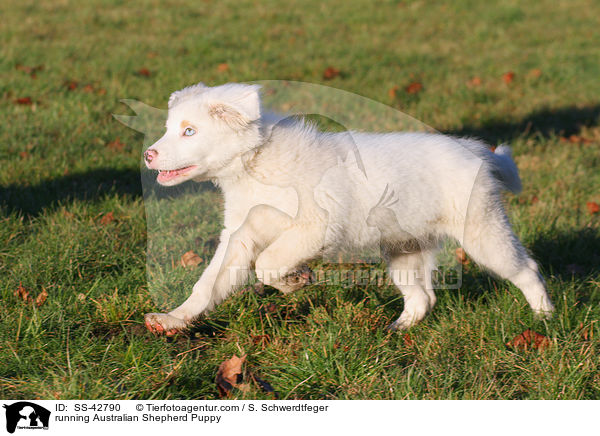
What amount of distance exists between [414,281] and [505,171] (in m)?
0.76

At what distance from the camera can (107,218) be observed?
413 cm

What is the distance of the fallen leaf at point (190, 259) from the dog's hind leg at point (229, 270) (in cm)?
59

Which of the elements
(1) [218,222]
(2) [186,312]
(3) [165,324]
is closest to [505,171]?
(1) [218,222]

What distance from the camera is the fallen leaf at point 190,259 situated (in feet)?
11.8

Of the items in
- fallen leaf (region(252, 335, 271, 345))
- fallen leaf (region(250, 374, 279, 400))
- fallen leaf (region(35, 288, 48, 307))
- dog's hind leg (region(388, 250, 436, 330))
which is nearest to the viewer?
fallen leaf (region(250, 374, 279, 400))

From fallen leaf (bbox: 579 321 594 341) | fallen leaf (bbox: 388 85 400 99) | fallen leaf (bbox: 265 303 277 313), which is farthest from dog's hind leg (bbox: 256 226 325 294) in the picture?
fallen leaf (bbox: 388 85 400 99)

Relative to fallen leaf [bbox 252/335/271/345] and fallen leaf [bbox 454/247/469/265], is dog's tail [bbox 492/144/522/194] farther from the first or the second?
fallen leaf [bbox 252/335/271/345]

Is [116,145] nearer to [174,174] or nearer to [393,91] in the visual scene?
[174,174]

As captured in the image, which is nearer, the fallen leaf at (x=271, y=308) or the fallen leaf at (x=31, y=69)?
the fallen leaf at (x=271, y=308)

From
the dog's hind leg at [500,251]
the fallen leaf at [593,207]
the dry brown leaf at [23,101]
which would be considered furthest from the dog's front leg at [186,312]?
the dry brown leaf at [23,101]

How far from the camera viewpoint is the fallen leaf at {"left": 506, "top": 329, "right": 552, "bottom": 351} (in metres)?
2.94
